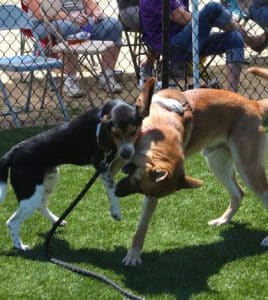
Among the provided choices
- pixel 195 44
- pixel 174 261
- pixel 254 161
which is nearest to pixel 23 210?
pixel 174 261

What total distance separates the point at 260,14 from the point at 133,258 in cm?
547

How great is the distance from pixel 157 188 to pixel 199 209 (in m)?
1.31

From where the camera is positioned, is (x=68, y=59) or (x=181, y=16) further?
(x=68, y=59)

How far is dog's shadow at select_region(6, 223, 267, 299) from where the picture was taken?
12.3ft

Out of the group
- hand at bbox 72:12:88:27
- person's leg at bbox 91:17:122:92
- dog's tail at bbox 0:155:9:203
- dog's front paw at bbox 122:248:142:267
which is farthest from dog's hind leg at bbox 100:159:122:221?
hand at bbox 72:12:88:27

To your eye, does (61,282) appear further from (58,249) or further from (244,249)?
(244,249)

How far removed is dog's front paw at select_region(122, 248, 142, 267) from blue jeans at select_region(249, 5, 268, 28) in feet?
17.7

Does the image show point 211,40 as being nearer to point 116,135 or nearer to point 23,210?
point 116,135

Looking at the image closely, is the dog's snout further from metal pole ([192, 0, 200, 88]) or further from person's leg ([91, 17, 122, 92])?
person's leg ([91, 17, 122, 92])

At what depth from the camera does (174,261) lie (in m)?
4.05

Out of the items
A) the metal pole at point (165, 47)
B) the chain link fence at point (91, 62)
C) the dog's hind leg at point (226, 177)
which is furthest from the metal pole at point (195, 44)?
the dog's hind leg at point (226, 177)

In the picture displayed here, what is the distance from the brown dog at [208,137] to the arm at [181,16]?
10.6 feet

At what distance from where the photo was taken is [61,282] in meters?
3.79

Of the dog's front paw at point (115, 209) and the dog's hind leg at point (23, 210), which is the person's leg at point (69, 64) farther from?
the dog's hind leg at point (23, 210)
